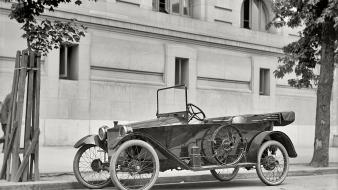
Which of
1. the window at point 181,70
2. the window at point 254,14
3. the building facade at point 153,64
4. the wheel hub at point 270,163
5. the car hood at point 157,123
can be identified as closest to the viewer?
the car hood at point 157,123

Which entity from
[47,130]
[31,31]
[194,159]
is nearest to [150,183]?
[194,159]

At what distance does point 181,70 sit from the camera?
25.1 meters

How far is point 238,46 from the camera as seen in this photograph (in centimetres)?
2680

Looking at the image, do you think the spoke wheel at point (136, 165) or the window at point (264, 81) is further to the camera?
the window at point (264, 81)

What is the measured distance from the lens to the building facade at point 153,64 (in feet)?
68.4

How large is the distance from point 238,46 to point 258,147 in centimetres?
1574

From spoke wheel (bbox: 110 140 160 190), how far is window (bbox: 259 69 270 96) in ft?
61.6

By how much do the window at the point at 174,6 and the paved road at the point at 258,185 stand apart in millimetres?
12992

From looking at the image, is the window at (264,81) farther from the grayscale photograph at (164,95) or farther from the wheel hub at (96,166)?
the wheel hub at (96,166)

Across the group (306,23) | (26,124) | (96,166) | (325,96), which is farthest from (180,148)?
(306,23)

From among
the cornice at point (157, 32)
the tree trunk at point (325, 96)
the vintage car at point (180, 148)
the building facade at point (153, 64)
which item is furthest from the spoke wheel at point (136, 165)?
the cornice at point (157, 32)

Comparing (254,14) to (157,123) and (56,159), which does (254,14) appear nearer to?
(56,159)

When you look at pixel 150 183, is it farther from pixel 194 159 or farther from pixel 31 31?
pixel 31 31

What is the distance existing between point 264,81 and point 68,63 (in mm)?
10830
